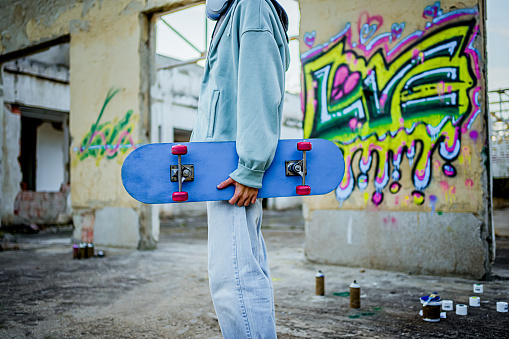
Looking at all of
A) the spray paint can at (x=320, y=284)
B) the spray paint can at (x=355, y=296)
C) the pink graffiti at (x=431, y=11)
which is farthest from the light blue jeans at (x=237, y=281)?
the pink graffiti at (x=431, y=11)

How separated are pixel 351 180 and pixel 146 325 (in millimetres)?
2707

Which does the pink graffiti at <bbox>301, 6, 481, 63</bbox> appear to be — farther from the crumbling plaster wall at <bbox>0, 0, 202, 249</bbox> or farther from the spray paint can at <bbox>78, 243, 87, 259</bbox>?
the spray paint can at <bbox>78, 243, 87, 259</bbox>

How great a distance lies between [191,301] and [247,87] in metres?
2.12

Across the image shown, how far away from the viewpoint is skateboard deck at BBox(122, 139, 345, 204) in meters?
1.68

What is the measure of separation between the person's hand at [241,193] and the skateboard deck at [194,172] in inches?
1.0

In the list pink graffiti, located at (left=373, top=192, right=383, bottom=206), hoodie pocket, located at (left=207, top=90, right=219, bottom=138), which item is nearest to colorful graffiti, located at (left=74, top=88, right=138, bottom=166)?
pink graffiti, located at (left=373, top=192, right=383, bottom=206)

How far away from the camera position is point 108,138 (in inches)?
254

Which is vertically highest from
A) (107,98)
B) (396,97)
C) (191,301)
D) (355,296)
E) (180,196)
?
(107,98)

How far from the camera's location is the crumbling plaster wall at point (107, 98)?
244 inches

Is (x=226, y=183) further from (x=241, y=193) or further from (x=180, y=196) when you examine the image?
(x=180, y=196)

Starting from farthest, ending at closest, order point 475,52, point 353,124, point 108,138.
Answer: point 108,138 → point 353,124 → point 475,52

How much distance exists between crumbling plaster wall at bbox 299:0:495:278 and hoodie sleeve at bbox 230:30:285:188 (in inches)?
117

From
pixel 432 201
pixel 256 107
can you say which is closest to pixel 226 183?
pixel 256 107

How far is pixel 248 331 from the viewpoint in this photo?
1565mm
